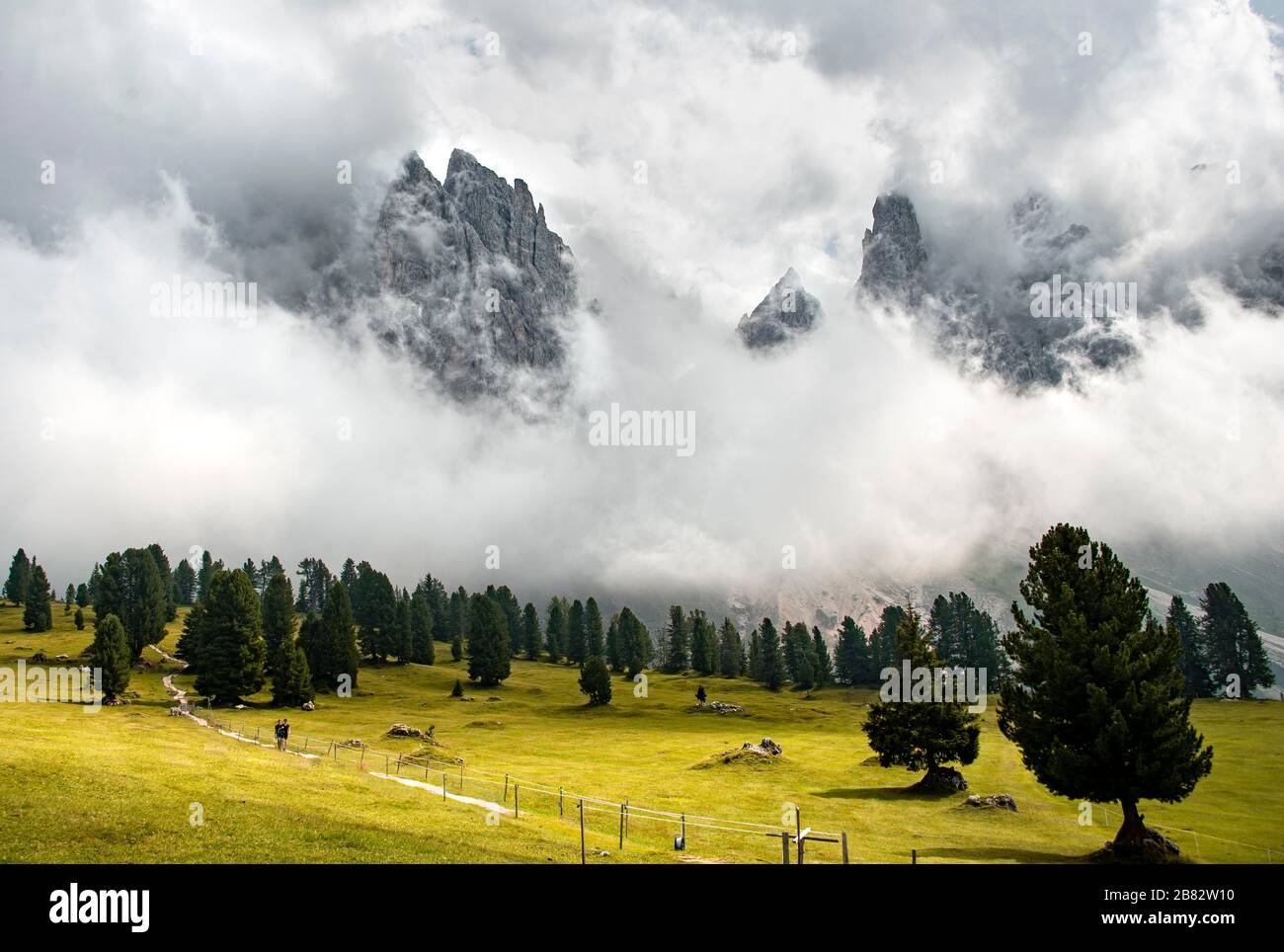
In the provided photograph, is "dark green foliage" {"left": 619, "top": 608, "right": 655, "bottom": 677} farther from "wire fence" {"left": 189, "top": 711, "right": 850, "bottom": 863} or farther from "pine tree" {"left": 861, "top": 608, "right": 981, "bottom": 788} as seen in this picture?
"pine tree" {"left": 861, "top": 608, "right": 981, "bottom": 788}

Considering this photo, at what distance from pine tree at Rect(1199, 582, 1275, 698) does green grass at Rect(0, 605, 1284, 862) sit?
4467 centimetres

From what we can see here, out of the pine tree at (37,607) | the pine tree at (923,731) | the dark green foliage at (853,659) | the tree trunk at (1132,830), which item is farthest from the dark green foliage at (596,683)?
the pine tree at (37,607)

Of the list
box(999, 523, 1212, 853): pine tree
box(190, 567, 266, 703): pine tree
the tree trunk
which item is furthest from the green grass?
box(999, 523, 1212, 853): pine tree

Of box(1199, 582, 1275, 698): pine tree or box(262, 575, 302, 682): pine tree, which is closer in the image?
box(262, 575, 302, 682): pine tree

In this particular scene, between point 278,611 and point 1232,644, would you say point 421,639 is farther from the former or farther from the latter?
point 1232,644

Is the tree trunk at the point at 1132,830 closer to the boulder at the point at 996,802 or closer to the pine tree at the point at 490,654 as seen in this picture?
the boulder at the point at 996,802

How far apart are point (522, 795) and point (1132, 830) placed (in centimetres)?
3680

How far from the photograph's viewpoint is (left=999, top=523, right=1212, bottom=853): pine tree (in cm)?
3919

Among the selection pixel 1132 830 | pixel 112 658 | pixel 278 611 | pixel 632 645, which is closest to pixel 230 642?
pixel 112 658
